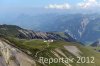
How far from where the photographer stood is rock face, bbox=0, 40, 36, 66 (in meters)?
139

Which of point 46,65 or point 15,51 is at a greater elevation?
point 15,51

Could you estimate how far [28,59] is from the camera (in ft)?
520

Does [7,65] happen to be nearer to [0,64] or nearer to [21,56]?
[0,64]

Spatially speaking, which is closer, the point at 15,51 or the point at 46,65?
the point at 15,51

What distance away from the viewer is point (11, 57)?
142m

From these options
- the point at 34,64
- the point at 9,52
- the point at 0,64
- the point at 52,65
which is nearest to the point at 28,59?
the point at 34,64

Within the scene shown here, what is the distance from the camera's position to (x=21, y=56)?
498 ft

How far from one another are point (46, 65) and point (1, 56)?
5082 cm

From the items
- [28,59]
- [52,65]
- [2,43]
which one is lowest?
[52,65]

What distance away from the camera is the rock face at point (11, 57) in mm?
138825

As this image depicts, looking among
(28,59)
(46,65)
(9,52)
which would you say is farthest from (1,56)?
(46,65)

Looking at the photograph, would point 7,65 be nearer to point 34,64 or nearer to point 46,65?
point 34,64

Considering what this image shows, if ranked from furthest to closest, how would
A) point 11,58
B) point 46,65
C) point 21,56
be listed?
point 46,65
point 21,56
point 11,58

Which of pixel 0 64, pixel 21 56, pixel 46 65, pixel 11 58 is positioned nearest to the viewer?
pixel 0 64
